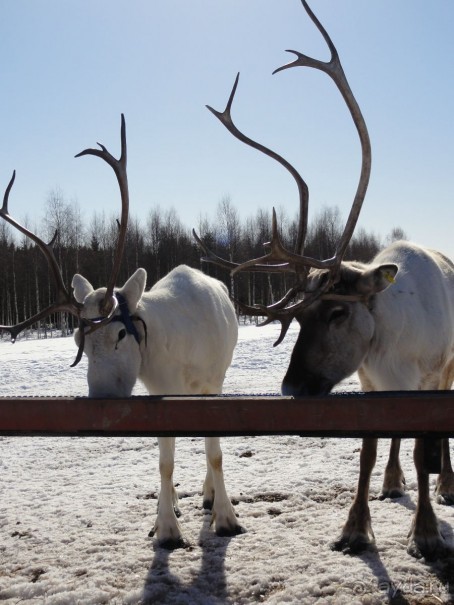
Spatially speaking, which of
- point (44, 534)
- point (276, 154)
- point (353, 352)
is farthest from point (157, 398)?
point (44, 534)

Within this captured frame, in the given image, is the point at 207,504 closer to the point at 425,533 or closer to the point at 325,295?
the point at 425,533

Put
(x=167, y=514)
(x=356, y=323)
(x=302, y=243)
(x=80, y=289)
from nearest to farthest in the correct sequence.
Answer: (x=356, y=323) < (x=302, y=243) < (x=167, y=514) < (x=80, y=289)

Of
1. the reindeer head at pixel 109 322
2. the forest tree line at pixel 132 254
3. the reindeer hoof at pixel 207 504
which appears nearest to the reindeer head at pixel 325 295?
the reindeer head at pixel 109 322

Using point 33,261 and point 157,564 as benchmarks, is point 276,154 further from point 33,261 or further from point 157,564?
point 33,261

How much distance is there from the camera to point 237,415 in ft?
8.04

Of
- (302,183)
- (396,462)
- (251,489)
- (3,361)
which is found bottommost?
(3,361)

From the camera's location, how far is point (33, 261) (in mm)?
37312

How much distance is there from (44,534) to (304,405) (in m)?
2.77

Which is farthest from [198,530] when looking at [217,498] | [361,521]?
[361,521]

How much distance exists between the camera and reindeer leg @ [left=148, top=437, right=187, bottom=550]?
160 inches

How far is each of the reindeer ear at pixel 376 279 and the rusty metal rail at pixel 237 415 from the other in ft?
4.71

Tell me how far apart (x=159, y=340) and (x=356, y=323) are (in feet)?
4.67

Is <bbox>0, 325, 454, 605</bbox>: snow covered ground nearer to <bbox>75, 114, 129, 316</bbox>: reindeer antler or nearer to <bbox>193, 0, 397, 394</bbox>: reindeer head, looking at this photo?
<bbox>193, 0, 397, 394</bbox>: reindeer head

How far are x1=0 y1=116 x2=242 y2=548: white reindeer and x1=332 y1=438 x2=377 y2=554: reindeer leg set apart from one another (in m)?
0.82
